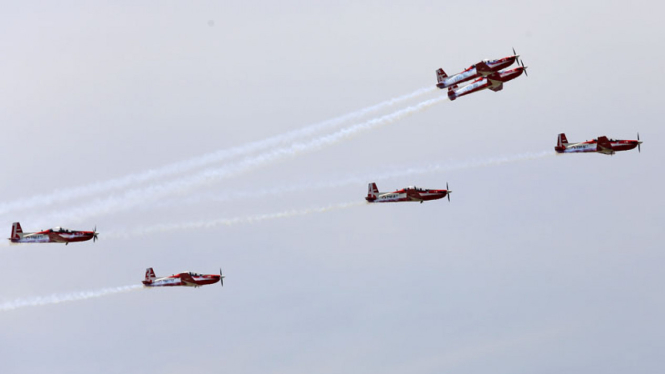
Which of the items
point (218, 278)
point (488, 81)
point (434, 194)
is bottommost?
point (218, 278)

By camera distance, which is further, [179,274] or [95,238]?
[179,274]

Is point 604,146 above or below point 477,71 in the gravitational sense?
below

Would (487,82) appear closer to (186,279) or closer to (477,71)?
(477,71)

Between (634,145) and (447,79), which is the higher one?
(447,79)

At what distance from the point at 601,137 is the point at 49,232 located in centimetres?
8157

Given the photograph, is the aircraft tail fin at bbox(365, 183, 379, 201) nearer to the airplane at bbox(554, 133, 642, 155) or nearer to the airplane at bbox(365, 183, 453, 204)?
the airplane at bbox(365, 183, 453, 204)

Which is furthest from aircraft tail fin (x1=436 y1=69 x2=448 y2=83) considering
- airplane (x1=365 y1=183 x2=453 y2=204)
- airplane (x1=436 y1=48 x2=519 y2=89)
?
airplane (x1=365 y1=183 x2=453 y2=204)

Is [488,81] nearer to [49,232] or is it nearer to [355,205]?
[355,205]

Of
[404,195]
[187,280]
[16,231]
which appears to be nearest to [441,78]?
[404,195]

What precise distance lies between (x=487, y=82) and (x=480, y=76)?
1.50 m

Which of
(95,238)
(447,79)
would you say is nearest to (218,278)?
(95,238)

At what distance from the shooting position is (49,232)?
443 feet

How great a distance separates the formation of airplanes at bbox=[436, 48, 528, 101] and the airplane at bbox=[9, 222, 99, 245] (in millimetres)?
54101

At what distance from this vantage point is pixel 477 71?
5443 inches
